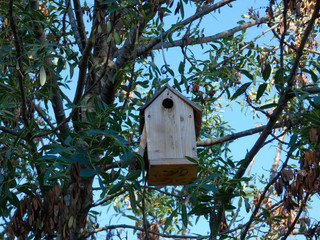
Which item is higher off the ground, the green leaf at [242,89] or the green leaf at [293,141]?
the green leaf at [242,89]

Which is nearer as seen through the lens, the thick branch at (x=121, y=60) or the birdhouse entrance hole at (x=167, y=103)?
the birdhouse entrance hole at (x=167, y=103)

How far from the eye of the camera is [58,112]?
15.3 feet

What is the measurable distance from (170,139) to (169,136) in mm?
26

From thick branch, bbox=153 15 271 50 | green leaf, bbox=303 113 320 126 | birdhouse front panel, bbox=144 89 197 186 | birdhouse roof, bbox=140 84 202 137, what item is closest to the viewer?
green leaf, bbox=303 113 320 126

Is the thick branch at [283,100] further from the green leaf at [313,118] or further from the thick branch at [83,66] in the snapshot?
the thick branch at [83,66]

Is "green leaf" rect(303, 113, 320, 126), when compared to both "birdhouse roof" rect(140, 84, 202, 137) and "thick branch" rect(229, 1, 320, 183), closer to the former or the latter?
"thick branch" rect(229, 1, 320, 183)

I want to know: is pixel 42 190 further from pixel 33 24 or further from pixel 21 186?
pixel 33 24

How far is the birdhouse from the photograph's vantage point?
349 centimetres

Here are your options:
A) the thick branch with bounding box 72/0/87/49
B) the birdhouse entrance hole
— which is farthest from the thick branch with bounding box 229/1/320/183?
the thick branch with bounding box 72/0/87/49

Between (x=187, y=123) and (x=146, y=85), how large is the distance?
0.97 m

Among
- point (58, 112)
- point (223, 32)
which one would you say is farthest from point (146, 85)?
point (223, 32)

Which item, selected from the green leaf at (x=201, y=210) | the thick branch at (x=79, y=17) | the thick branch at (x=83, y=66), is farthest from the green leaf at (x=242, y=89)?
the thick branch at (x=79, y=17)

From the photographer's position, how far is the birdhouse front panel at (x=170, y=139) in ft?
11.4

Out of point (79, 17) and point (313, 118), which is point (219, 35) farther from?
point (313, 118)
